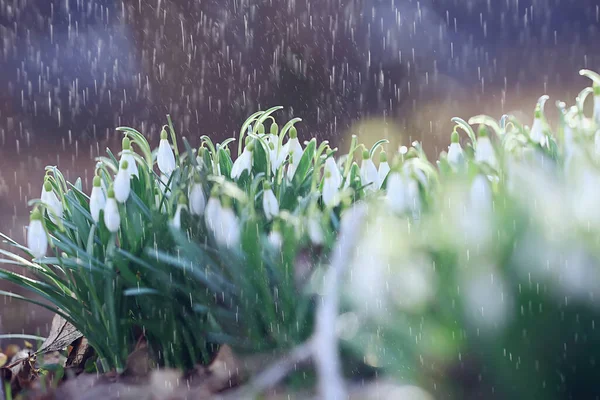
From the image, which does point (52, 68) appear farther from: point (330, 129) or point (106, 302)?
point (106, 302)

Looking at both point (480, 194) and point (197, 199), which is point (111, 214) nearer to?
point (197, 199)

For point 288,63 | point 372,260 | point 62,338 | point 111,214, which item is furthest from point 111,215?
point 288,63

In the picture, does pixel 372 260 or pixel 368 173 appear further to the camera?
pixel 368 173

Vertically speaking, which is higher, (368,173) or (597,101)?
(597,101)

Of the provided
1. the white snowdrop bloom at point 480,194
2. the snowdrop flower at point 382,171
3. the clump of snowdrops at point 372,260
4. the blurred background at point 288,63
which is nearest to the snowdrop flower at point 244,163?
the clump of snowdrops at point 372,260

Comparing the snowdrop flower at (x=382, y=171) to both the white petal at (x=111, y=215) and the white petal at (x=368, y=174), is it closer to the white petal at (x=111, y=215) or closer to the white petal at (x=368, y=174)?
the white petal at (x=368, y=174)

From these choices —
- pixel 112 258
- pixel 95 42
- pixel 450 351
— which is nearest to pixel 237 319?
pixel 112 258

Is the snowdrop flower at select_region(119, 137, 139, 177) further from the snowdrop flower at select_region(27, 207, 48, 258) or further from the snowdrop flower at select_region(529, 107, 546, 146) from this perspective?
the snowdrop flower at select_region(529, 107, 546, 146)
